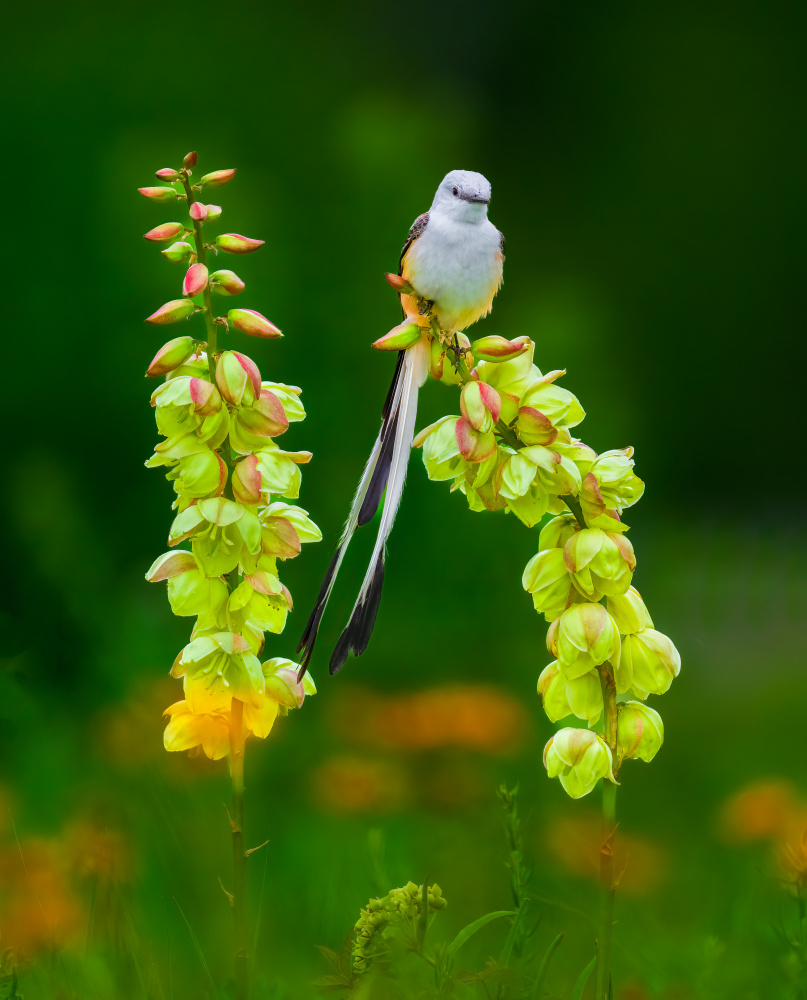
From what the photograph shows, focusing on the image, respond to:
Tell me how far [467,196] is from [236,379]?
0.28m

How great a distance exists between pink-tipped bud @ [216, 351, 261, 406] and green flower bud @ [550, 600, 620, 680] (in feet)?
0.51

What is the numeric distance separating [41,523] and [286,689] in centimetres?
80

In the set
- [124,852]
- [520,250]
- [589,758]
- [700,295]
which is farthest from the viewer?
[700,295]

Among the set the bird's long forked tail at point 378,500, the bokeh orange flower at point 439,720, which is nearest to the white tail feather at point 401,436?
the bird's long forked tail at point 378,500

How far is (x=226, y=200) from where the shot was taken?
1285 millimetres

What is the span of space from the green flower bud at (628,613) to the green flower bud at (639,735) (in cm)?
3

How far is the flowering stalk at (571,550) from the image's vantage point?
0.42 metres

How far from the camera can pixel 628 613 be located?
442mm

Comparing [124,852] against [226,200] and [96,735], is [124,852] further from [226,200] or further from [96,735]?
[226,200]

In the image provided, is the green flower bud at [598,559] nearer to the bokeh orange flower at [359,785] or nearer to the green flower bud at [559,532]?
the green flower bud at [559,532]

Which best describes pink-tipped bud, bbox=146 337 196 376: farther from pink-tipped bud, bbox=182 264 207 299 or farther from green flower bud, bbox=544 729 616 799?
green flower bud, bbox=544 729 616 799

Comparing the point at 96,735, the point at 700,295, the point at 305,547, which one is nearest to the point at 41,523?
the point at 305,547

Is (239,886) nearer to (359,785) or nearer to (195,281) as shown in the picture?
(195,281)

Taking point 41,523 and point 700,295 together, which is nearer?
point 41,523
